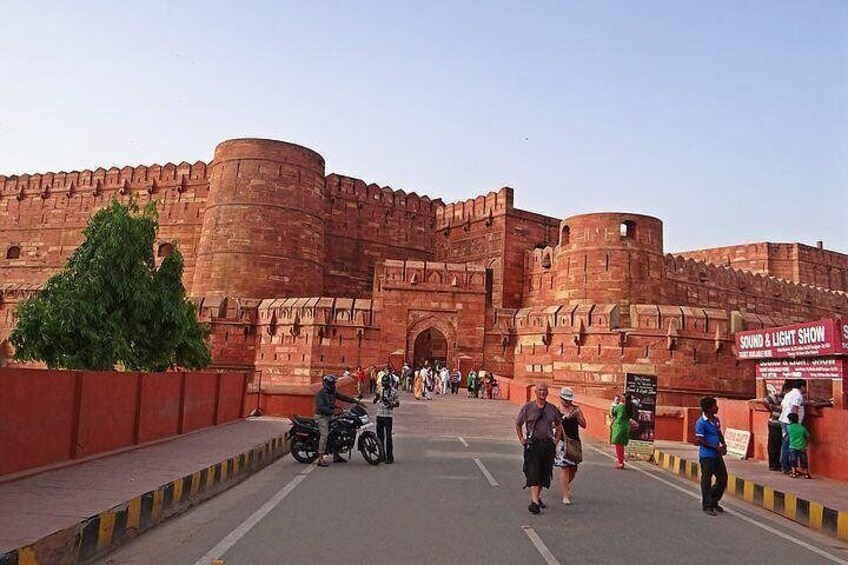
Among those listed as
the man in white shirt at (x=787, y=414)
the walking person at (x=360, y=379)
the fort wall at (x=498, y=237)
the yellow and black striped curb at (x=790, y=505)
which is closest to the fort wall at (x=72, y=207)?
the fort wall at (x=498, y=237)

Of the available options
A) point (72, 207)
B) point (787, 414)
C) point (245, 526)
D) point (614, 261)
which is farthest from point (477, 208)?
point (245, 526)

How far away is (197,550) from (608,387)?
2131 centimetres

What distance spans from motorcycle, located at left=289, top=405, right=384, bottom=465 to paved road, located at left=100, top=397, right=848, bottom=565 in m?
0.32

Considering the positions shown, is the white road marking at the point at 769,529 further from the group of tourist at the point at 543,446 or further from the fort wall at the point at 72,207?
the fort wall at the point at 72,207

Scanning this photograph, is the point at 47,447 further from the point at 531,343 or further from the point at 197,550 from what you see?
the point at 531,343

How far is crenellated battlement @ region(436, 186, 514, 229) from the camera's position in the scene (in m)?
35.1

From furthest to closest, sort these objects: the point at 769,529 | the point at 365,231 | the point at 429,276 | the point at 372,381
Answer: the point at 365,231 → the point at 429,276 → the point at 372,381 → the point at 769,529

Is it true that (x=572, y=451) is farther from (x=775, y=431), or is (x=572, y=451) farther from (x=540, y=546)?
(x=775, y=431)

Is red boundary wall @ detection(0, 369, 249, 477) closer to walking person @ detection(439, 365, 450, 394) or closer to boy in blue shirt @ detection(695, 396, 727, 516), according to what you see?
boy in blue shirt @ detection(695, 396, 727, 516)

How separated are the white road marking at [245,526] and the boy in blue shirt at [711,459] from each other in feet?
13.5

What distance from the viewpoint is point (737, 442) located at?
35.8 feet

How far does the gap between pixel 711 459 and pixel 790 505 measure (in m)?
1.14

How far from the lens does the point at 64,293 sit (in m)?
16.9

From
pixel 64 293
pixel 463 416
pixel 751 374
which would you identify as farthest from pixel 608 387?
pixel 64 293
